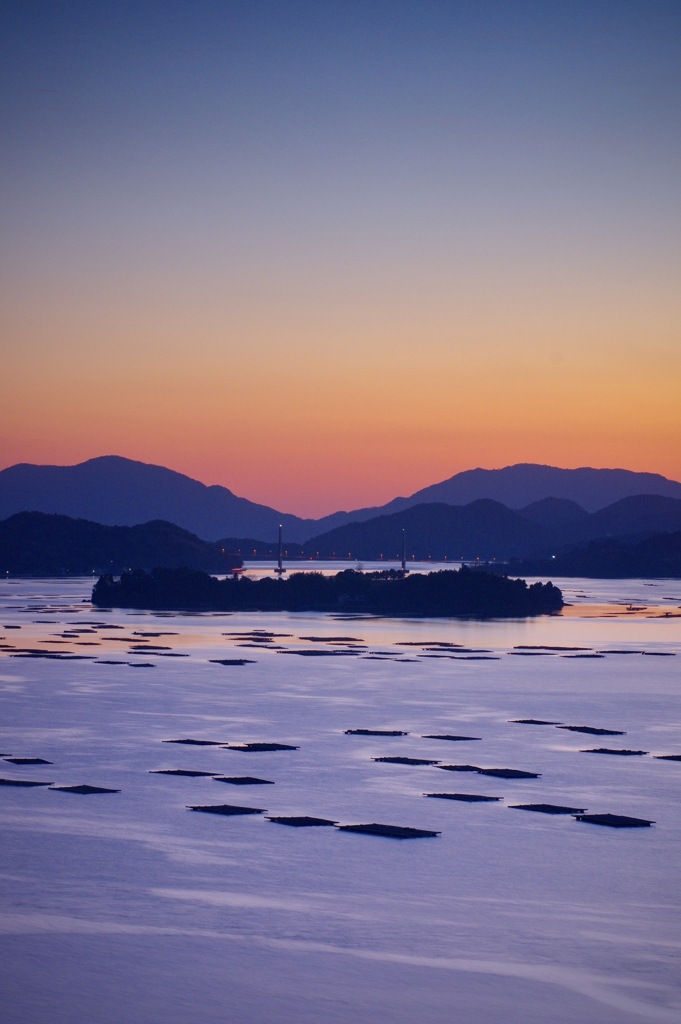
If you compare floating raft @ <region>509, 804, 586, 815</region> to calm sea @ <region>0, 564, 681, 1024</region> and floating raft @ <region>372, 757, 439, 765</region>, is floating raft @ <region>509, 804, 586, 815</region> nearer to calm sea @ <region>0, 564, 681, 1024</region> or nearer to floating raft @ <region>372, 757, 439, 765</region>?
calm sea @ <region>0, 564, 681, 1024</region>

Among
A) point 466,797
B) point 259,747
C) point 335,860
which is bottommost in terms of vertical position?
point 335,860

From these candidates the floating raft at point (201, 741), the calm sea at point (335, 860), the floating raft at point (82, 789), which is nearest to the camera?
the calm sea at point (335, 860)

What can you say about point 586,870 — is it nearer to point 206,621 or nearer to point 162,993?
point 162,993

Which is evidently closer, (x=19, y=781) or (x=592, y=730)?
(x=19, y=781)

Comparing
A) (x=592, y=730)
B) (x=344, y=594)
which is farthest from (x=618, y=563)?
(x=592, y=730)

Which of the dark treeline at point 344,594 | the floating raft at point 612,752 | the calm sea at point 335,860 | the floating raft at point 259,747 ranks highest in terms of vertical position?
the dark treeline at point 344,594

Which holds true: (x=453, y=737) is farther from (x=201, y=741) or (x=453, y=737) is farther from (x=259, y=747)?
(x=201, y=741)

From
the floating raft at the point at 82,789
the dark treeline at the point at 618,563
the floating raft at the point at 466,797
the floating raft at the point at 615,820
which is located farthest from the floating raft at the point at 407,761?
the dark treeline at the point at 618,563

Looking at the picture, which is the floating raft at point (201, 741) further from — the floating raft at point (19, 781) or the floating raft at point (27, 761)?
the floating raft at point (19, 781)
